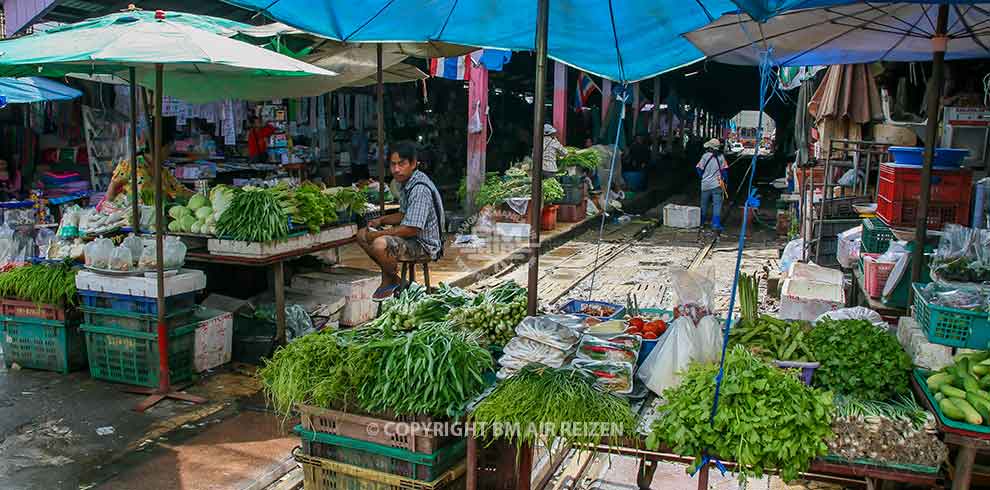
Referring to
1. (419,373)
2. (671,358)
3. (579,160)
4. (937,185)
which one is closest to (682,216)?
(579,160)

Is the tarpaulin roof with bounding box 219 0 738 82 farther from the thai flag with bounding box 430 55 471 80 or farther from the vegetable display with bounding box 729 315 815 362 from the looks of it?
the thai flag with bounding box 430 55 471 80

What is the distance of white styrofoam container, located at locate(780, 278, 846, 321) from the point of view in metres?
6.67

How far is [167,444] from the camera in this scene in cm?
507

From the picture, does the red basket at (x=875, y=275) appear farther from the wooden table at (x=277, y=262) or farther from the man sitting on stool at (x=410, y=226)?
the wooden table at (x=277, y=262)

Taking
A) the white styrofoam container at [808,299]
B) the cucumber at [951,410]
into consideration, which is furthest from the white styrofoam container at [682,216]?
the cucumber at [951,410]

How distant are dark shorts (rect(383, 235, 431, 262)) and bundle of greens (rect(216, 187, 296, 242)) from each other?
3.13 ft

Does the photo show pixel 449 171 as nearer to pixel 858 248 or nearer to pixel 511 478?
pixel 858 248

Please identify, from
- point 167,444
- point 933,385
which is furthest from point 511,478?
point 167,444

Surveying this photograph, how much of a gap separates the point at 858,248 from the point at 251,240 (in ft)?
18.8

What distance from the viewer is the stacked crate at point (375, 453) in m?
3.67

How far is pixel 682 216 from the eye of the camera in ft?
55.4

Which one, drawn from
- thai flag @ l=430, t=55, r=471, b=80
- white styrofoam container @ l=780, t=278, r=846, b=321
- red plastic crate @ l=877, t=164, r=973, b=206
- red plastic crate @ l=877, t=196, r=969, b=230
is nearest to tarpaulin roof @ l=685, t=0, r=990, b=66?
red plastic crate @ l=877, t=164, r=973, b=206

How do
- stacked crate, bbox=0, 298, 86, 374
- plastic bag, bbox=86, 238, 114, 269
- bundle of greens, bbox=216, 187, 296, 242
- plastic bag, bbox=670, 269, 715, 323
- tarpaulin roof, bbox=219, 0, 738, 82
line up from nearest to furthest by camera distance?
plastic bag, bbox=670, 269, 715, 323 < tarpaulin roof, bbox=219, 0, 738, 82 < plastic bag, bbox=86, 238, 114, 269 < stacked crate, bbox=0, 298, 86, 374 < bundle of greens, bbox=216, 187, 296, 242

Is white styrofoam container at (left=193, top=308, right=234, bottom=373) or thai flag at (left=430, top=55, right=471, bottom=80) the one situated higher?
thai flag at (left=430, top=55, right=471, bottom=80)
